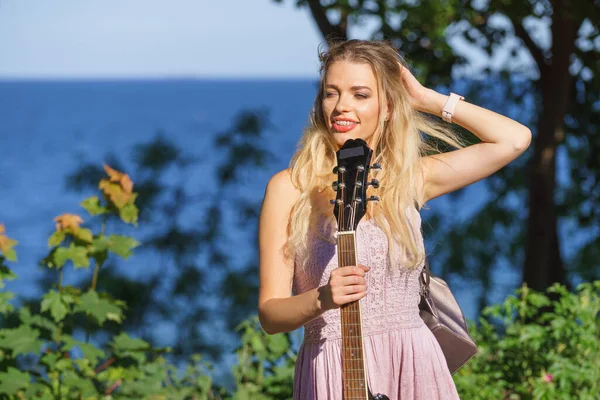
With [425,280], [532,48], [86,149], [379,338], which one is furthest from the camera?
[86,149]

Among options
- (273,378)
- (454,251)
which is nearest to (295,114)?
(454,251)

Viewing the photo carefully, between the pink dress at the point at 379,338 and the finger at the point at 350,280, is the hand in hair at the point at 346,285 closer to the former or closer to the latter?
the finger at the point at 350,280

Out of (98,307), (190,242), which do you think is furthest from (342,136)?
(190,242)

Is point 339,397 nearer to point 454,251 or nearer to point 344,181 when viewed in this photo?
point 344,181

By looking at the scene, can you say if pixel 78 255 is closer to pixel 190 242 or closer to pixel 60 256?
pixel 60 256

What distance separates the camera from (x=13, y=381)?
449 cm

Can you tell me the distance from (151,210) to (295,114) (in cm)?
4855

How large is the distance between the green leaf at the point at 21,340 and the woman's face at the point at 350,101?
221 cm

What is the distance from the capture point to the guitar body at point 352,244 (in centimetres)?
271

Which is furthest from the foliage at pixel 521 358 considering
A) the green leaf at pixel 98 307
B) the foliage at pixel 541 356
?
the green leaf at pixel 98 307

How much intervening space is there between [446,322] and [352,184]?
694mm

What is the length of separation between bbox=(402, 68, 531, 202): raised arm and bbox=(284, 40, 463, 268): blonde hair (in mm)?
64

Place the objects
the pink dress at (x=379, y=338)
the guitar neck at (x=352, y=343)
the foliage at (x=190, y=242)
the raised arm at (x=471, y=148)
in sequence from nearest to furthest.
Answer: the guitar neck at (x=352, y=343) → the pink dress at (x=379, y=338) → the raised arm at (x=471, y=148) → the foliage at (x=190, y=242)

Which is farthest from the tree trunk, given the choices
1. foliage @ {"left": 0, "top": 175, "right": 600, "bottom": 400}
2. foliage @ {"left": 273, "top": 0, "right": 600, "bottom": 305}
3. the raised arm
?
the raised arm
